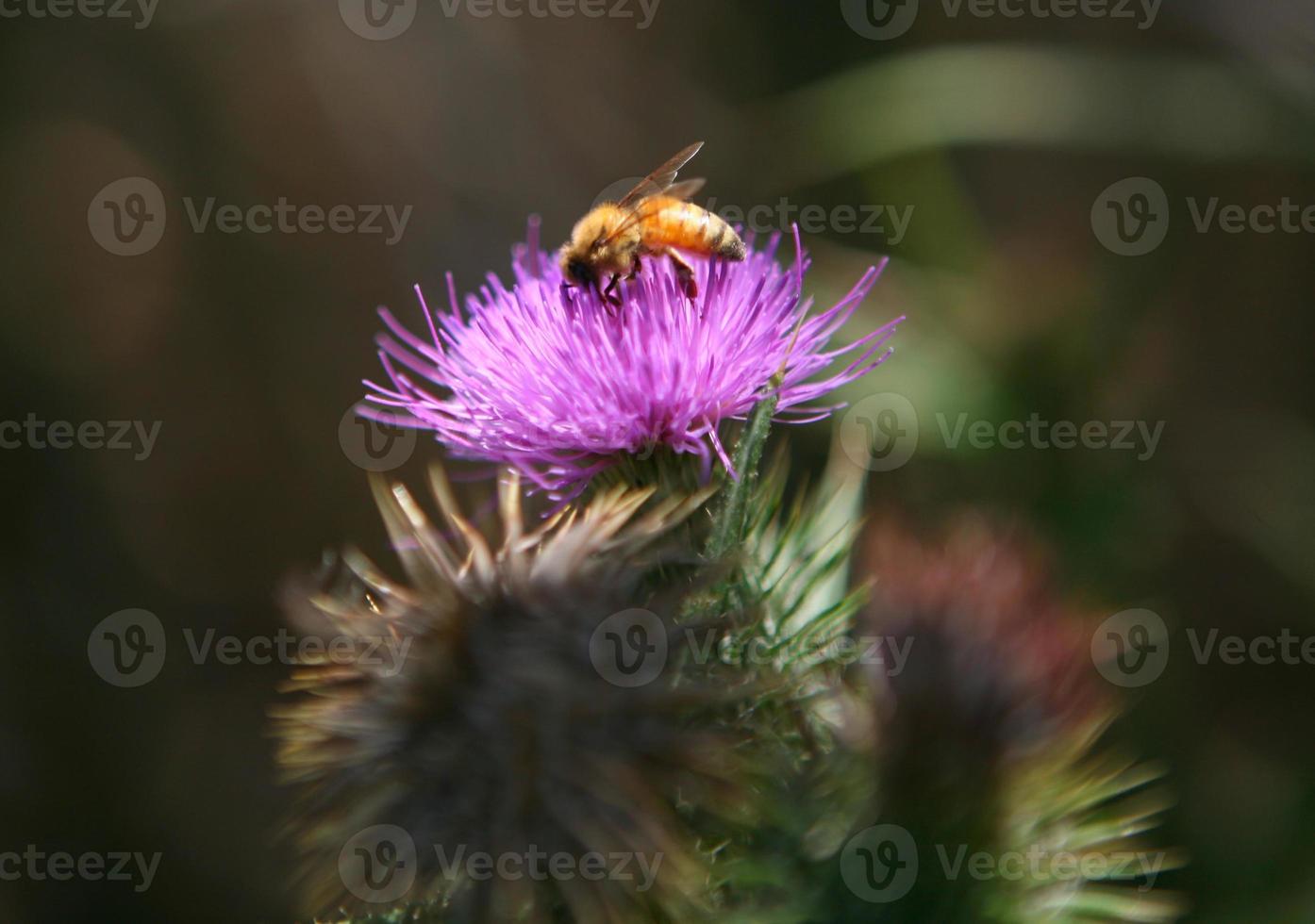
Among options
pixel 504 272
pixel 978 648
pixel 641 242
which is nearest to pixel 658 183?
pixel 641 242

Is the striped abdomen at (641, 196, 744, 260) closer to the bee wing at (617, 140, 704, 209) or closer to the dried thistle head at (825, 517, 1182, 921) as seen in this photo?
the bee wing at (617, 140, 704, 209)

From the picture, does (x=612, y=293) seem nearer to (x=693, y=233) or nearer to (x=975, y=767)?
(x=693, y=233)

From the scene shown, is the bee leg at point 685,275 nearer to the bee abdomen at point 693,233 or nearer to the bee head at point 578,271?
the bee abdomen at point 693,233

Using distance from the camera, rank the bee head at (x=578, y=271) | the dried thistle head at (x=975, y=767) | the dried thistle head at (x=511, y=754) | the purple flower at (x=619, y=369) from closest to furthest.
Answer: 1. the dried thistle head at (x=511, y=754)
2. the dried thistle head at (x=975, y=767)
3. the purple flower at (x=619, y=369)
4. the bee head at (x=578, y=271)

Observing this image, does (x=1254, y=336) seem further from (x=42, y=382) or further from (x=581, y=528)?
(x=42, y=382)

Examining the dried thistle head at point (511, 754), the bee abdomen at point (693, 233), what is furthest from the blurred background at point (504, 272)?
the dried thistle head at point (511, 754)
